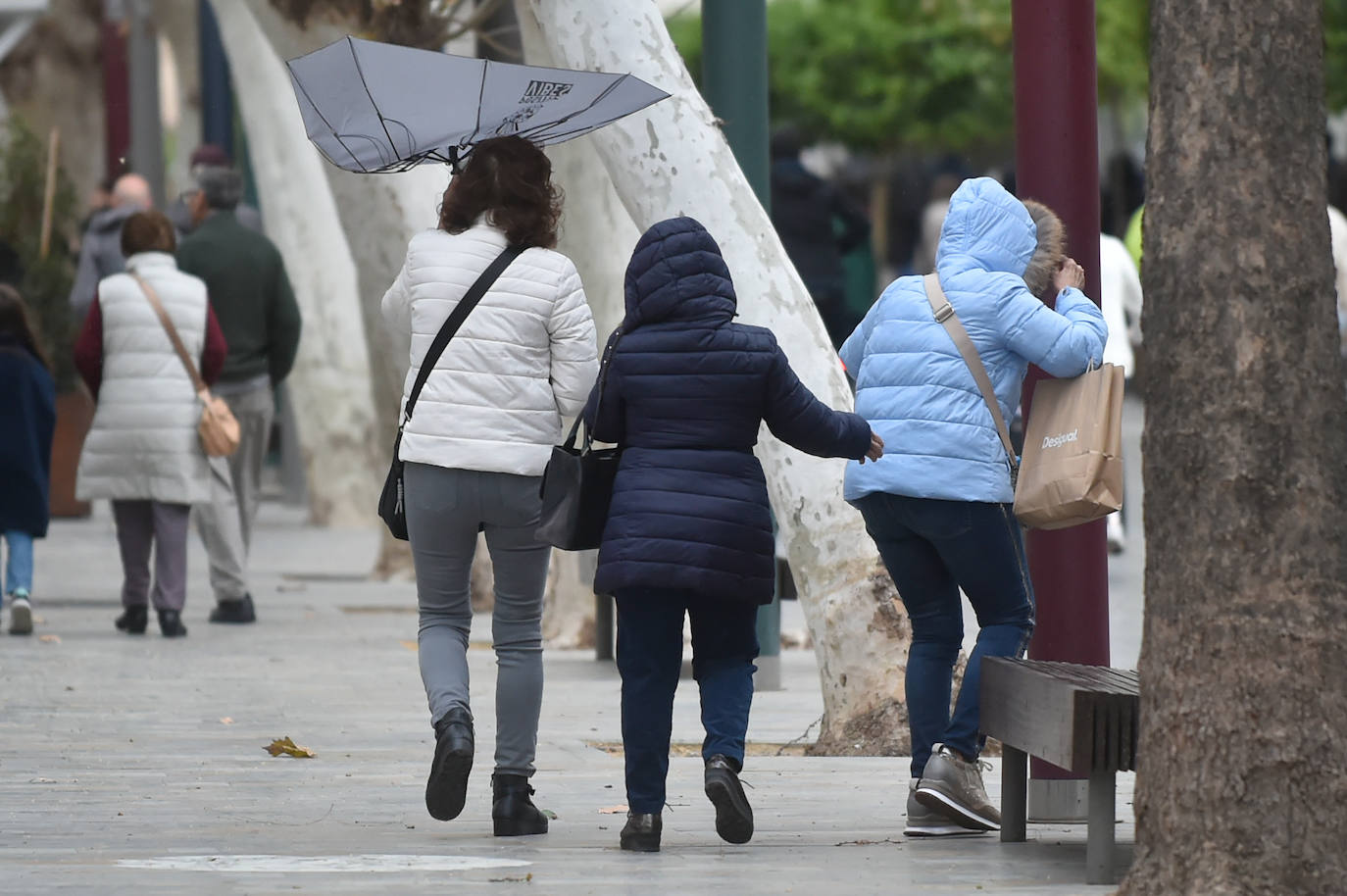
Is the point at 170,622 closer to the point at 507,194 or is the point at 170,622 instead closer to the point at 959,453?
the point at 507,194

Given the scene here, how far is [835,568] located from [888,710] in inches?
18.4

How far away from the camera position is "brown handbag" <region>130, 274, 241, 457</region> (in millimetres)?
11875

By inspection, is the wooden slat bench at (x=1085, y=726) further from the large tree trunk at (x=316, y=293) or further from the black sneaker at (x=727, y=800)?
the large tree trunk at (x=316, y=293)

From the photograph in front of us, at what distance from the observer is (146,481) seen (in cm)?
1189

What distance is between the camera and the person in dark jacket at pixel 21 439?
1208 cm

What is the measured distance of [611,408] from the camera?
6258 millimetres

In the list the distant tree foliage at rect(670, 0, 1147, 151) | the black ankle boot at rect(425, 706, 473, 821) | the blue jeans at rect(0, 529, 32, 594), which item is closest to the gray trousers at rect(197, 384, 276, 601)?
the blue jeans at rect(0, 529, 32, 594)

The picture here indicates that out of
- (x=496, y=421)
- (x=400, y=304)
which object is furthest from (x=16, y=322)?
(x=496, y=421)

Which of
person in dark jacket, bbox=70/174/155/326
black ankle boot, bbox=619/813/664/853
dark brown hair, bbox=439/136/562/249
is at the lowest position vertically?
black ankle boot, bbox=619/813/664/853

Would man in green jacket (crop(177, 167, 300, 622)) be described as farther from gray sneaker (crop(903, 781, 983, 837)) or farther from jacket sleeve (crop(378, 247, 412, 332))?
gray sneaker (crop(903, 781, 983, 837))

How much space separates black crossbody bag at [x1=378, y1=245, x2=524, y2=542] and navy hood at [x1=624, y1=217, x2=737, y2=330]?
463 mm

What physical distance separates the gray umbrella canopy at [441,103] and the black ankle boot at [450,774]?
5.43 ft

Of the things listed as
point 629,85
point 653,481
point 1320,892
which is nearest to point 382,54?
point 629,85

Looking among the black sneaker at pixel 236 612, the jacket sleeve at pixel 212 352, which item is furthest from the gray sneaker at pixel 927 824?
the black sneaker at pixel 236 612
